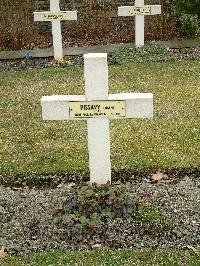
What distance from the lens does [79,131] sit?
6.77 meters

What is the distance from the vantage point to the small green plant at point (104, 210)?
4.48 m

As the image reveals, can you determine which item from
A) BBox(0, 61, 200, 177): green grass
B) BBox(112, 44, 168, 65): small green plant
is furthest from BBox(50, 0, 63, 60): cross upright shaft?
BBox(112, 44, 168, 65): small green plant

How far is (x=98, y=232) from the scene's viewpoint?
442 cm

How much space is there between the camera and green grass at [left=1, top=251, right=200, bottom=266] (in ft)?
13.4

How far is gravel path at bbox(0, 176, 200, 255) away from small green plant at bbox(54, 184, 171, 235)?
0.22 ft

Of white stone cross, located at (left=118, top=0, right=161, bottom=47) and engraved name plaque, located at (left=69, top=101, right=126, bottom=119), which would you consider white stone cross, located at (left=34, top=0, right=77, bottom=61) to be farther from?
engraved name plaque, located at (left=69, top=101, right=126, bottom=119)

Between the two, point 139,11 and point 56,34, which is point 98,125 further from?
point 139,11

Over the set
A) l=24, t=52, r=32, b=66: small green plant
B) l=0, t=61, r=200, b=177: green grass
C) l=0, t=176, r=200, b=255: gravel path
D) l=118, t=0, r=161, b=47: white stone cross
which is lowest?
l=0, t=176, r=200, b=255: gravel path

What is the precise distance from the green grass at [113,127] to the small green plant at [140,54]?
0.52 metres

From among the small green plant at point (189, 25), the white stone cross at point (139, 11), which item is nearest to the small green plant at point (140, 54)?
the white stone cross at point (139, 11)

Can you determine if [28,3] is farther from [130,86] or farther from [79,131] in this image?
[79,131]

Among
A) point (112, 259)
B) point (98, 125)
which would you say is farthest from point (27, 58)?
point (112, 259)

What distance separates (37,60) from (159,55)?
2243 millimetres

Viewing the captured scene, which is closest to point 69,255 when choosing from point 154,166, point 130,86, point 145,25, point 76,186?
point 76,186
